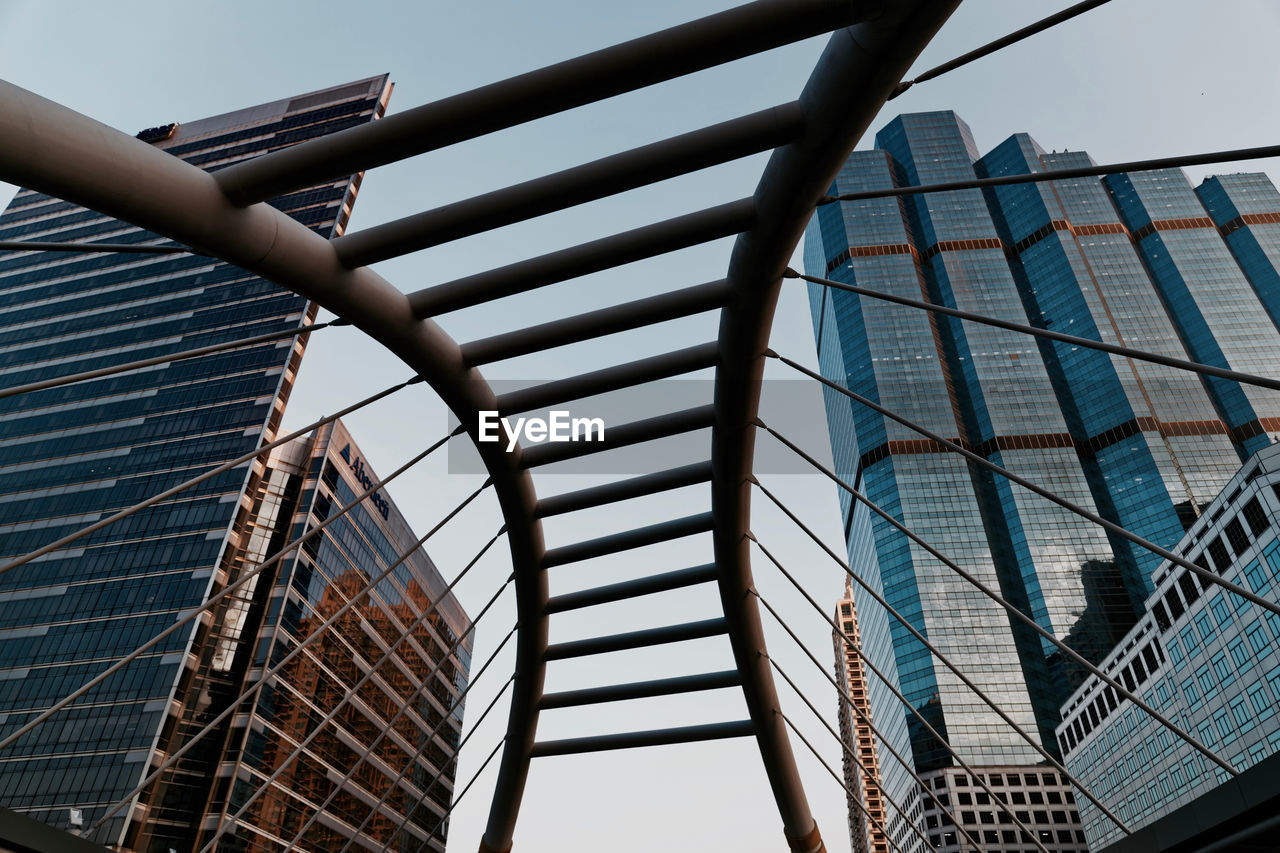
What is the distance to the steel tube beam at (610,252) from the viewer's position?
8969 mm

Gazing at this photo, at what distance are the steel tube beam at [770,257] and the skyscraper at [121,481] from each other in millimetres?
61625

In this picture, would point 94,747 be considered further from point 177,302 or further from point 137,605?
point 177,302

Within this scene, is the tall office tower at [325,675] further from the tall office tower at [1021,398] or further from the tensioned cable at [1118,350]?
the tall office tower at [1021,398]

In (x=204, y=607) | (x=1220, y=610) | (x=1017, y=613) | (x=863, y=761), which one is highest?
(x=863, y=761)

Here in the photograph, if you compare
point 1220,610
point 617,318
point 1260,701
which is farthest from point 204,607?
point 1220,610

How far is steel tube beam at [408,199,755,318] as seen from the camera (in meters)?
8.97

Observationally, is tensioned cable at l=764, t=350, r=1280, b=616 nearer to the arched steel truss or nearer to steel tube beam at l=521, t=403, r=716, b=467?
steel tube beam at l=521, t=403, r=716, b=467

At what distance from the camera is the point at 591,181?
7816 mm

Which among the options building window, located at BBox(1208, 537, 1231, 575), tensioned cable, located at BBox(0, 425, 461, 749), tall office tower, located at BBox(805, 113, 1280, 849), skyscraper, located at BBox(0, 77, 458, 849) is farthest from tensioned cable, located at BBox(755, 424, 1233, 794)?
tall office tower, located at BBox(805, 113, 1280, 849)

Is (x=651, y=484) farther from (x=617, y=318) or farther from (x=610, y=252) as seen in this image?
(x=610, y=252)

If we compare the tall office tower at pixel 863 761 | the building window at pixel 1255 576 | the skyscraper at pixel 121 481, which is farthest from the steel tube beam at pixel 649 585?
the tall office tower at pixel 863 761

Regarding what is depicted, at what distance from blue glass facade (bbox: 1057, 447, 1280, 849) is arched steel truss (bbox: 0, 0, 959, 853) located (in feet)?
166

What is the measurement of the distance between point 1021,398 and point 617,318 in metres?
144

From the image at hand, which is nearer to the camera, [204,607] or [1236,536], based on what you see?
[204,607]
